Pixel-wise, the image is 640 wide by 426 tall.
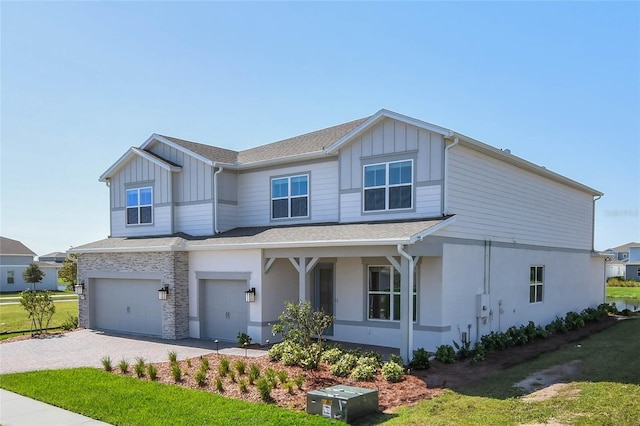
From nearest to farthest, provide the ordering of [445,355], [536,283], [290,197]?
[445,355] < [290,197] < [536,283]

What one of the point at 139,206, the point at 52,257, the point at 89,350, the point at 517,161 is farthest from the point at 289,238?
the point at 52,257

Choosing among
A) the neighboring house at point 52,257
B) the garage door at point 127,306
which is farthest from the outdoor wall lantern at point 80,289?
the neighboring house at point 52,257

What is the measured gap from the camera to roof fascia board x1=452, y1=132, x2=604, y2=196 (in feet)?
45.3

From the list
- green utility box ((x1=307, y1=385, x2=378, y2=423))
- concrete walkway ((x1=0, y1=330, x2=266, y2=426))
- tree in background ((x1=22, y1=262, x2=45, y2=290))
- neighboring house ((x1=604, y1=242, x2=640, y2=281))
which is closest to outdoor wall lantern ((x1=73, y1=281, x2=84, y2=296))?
concrete walkway ((x1=0, y1=330, x2=266, y2=426))

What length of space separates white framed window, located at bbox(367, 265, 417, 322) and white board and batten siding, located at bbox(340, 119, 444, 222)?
171cm

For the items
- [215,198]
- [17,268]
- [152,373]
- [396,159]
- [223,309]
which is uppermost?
[396,159]

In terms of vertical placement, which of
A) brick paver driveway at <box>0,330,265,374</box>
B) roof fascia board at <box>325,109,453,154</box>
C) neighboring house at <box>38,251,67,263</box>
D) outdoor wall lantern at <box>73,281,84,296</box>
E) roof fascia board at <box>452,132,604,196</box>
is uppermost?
roof fascia board at <box>325,109,453,154</box>

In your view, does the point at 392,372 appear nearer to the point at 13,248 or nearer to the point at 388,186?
the point at 388,186

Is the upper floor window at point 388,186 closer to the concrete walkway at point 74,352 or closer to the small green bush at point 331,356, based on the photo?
the small green bush at point 331,356

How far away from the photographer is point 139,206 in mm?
20219

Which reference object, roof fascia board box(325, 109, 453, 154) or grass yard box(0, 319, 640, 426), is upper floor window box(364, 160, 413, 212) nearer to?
roof fascia board box(325, 109, 453, 154)

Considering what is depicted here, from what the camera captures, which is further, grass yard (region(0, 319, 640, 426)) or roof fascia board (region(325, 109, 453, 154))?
roof fascia board (region(325, 109, 453, 154))

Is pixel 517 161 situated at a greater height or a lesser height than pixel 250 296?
greater

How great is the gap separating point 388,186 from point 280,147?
634 centimetres
